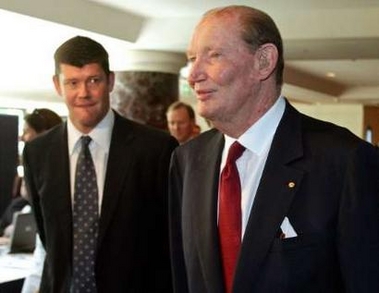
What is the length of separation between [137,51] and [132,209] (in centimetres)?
513

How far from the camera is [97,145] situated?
2146 millimetres

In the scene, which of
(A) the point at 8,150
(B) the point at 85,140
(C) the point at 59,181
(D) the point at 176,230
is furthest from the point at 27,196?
(A) the point at 8,150

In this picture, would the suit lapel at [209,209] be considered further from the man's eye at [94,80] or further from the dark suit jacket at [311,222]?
the man's eye at [94,80]

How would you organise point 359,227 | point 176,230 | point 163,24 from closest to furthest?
1. point 359,227
2. point 176,230
3. point 163,24

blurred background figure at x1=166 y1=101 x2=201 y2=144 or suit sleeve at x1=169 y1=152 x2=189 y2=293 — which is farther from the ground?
blurred background figure at x1=166 y1=101 x2=201 y2=144

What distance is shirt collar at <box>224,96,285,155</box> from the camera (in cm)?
154

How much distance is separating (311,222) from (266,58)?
0.37 metres

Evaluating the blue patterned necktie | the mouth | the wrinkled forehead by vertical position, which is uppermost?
the wrinkled forehead

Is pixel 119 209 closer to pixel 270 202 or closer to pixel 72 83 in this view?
pixel 72 83

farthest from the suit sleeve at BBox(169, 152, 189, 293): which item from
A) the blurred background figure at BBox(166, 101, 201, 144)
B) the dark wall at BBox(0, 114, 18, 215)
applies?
the blurred background figure at BBox(166, 101, 201, 144)

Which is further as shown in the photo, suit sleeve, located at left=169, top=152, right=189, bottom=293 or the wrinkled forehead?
suit sleeve, located at left=169, top=152, right=189, bottom=293

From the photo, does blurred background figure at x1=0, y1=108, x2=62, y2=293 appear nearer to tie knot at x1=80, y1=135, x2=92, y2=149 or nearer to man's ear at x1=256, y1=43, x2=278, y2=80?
tie knot at x1=80, y1=135, x2=92, y2=149

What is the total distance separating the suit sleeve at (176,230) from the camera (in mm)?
1739

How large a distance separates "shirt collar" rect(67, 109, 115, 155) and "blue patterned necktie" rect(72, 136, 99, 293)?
2cm
